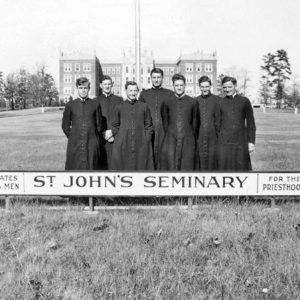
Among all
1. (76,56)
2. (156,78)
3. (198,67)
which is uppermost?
(76,56)

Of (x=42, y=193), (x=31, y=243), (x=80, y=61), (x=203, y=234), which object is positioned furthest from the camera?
(x=80, y=61)

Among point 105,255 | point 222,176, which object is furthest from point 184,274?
point 222,176

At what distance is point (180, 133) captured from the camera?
6586 millimetres

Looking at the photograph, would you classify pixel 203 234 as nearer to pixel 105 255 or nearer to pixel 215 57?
pixel 105 255

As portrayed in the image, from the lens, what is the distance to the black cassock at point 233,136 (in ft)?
22.2

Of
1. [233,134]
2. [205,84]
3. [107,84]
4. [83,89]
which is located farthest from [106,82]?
[233,134]

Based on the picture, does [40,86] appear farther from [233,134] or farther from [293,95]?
[233,134]

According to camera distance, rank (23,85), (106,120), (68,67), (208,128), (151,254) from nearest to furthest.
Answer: (151,254) → (208,128) → (106,120) → (23,85) → (68,67)

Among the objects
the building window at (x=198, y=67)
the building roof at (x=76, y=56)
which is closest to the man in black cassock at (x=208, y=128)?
the building roof at (x=76, y=56)

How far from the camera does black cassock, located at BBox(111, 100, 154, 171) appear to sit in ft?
21.8

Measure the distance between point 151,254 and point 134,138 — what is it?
288 centimetres

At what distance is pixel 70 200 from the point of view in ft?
21.9

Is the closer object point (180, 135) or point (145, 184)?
point (145, 184)

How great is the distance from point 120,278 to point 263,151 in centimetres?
1330
